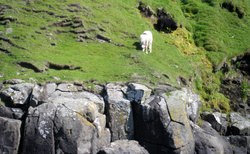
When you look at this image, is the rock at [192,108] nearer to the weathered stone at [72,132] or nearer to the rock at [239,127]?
the rock at [239,127]

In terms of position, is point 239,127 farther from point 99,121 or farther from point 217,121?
point 99,121

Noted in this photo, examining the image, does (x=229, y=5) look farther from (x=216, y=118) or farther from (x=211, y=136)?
(x=211, y=136)

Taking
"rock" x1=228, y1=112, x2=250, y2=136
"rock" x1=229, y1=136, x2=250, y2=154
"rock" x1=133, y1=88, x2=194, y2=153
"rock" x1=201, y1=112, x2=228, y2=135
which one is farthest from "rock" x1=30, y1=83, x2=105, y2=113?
"rock" x1=228, y1=112, x2=250, y2=136

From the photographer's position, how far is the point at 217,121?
16.0 meters

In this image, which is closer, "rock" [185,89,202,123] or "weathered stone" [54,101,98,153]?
"weathered stone" [54,101,98,153]

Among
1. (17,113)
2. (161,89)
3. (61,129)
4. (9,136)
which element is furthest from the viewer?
(161,89)

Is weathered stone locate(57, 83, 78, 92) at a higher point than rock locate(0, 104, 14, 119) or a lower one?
higher

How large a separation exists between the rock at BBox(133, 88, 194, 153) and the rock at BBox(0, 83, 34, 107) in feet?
17.4

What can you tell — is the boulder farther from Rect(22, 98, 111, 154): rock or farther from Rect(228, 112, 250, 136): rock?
Rect(22, 98, 111, 154): rock

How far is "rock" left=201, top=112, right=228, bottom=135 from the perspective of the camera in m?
15.9

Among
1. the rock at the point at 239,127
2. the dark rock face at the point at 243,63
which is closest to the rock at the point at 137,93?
the rock at the point at 239,127

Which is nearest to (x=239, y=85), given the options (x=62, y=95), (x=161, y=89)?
(x=161, y=89)

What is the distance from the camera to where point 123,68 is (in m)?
15.1

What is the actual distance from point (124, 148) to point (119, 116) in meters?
1.80
